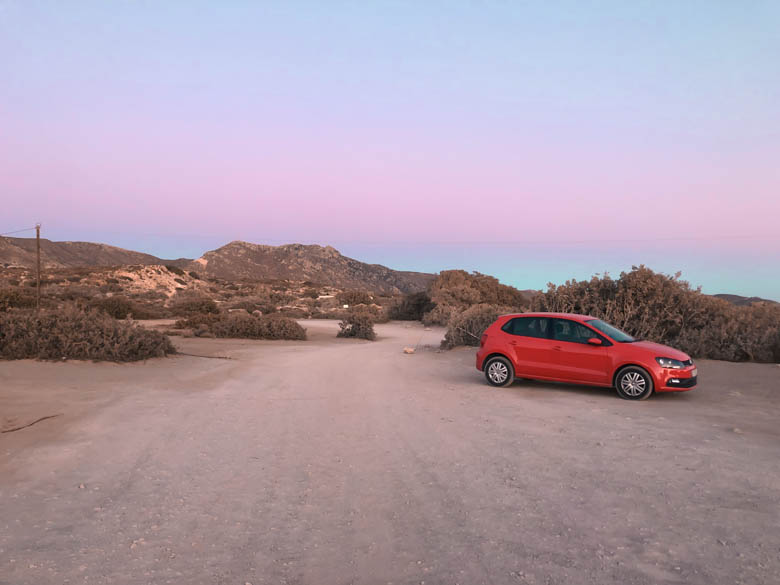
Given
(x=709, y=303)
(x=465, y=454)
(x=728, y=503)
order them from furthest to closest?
1. (x=709, y=303)
2. (x=465, y=454)
3. (x=728, y=503)

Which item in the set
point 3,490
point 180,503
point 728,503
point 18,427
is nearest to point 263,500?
point 180,503

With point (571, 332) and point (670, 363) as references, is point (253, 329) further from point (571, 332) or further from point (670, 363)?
point (670, 363)

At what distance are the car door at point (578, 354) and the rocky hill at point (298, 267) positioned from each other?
86.6 m

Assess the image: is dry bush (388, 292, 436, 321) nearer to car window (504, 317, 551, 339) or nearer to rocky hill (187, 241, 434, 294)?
car window (504, 317, 551, 339)

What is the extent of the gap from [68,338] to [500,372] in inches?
413

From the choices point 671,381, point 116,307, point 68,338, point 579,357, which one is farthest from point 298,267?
point 671,381

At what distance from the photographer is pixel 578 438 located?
8.18 metres

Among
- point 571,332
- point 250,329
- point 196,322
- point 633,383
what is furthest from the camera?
point 196,322

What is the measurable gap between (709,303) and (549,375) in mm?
8247

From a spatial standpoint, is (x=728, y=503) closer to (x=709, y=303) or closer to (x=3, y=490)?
(x=3, y=490)

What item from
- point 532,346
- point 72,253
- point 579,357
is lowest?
point 579,357

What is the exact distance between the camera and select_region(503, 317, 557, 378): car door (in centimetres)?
1214

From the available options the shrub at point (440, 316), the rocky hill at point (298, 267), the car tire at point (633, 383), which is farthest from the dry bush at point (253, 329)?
the rocky hill at point (298, 267)

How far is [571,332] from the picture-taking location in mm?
12070
